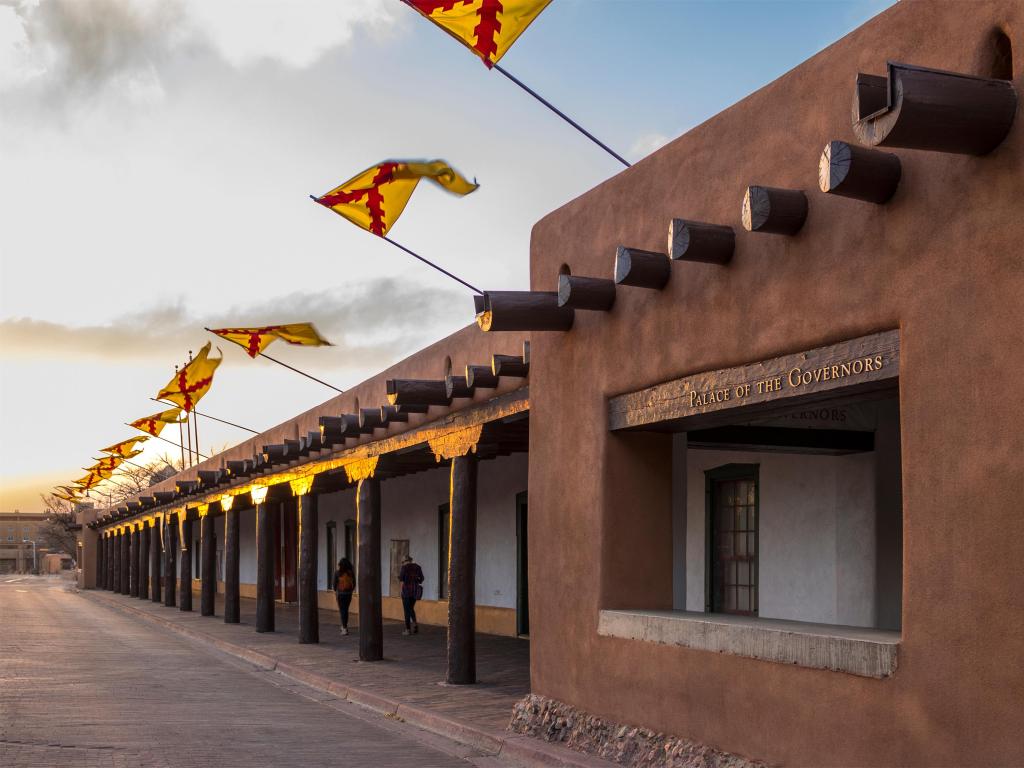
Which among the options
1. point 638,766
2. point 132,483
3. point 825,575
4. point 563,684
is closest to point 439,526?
point 825,575

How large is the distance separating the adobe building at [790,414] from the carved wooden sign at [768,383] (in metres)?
0.02

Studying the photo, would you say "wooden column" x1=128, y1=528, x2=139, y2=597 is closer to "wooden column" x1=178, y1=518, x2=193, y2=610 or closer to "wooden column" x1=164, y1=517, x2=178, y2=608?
"wooden column" x1=164, y1=517, x2=178, y2=608

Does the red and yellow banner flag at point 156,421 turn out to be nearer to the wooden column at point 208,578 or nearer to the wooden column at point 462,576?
the wooden column at point 208,578

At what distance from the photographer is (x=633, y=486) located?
32.8 feet

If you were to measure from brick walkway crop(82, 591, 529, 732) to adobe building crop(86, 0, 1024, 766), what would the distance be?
2.35 feet

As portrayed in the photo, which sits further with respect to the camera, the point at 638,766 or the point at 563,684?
the point at 563,684

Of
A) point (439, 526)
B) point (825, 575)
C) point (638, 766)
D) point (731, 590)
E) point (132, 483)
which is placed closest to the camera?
point (638, 766)

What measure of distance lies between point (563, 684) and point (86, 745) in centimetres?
394

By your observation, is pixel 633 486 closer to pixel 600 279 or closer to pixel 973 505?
pixel 600 279

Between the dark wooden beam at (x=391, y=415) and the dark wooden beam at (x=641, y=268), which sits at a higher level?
the dark wooden beam at (x=641, y=268)

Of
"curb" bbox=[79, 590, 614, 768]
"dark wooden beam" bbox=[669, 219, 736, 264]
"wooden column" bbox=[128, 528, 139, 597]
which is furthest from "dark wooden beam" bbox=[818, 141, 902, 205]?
"wooden column" bbox=[128, 528, 139, 597]

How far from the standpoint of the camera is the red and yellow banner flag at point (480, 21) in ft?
33.6

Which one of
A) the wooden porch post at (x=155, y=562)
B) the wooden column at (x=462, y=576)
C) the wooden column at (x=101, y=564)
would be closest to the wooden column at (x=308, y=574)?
the wooden column at (x=462, y=576)

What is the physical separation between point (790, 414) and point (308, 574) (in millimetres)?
12755
